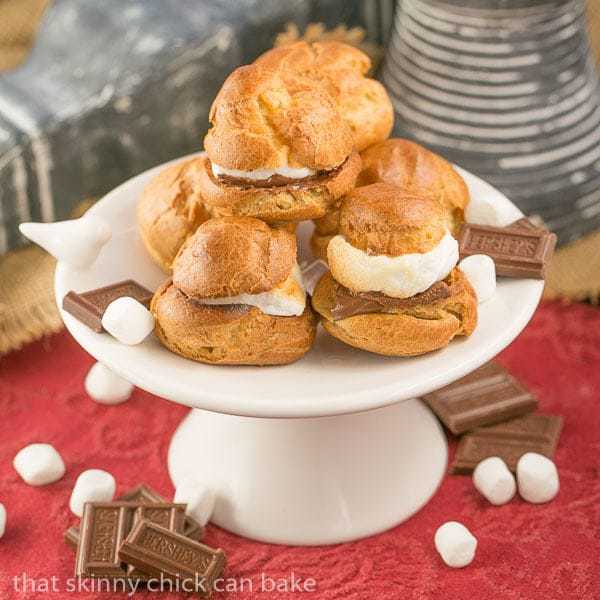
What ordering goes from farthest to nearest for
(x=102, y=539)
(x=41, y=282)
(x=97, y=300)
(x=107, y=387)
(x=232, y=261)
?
(x=41, y=282) → (x=107, y=387) → (x=102, y=539) → (x=97, y=300) → (x=232, y=261)

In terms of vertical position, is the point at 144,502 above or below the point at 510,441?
above

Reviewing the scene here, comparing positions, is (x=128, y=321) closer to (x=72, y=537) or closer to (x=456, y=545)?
(x=72, y=537)

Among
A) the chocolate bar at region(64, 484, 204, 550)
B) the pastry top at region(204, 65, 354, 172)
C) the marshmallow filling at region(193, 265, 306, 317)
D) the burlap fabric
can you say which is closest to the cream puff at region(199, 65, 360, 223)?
the pastry top at region(204, 65, 354, 172)

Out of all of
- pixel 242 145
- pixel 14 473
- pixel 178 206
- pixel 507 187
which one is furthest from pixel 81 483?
pixel 507 187

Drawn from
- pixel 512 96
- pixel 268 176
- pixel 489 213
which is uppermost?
pixel 268 176

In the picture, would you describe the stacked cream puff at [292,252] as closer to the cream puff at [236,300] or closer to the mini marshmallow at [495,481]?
the cream puff at [236,300]

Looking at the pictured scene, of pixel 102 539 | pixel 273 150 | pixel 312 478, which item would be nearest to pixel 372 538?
pixel 312 478

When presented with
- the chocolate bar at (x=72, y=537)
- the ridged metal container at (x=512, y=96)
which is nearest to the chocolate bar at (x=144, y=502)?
the chocolate bar at (x=72, y=537)
